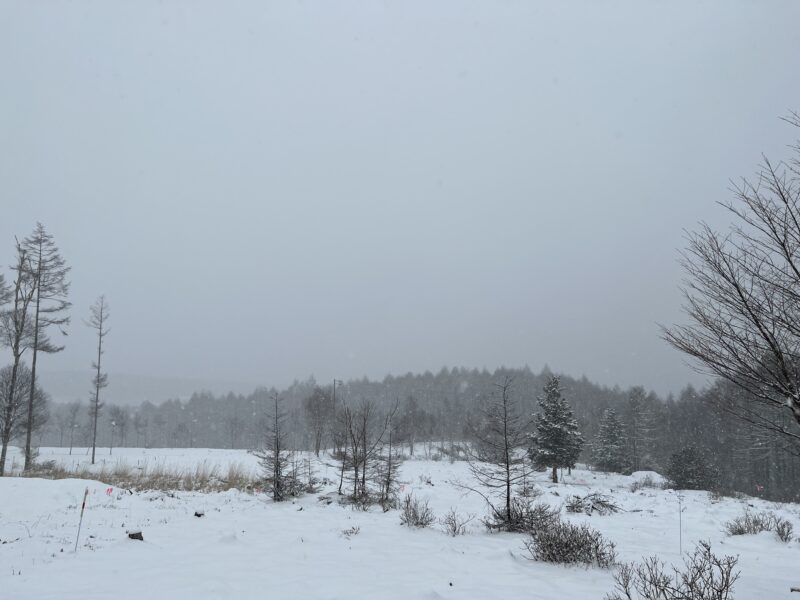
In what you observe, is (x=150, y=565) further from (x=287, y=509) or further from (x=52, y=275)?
(x=52, y=275)

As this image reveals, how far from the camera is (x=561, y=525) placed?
26.1 feet

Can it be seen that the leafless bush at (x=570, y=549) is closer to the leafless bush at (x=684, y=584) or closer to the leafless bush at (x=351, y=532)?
the leafless bush at (x=684, y=584)

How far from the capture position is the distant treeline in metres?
41.8

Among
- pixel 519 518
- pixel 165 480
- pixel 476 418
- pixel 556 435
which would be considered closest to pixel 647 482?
pixel 556 435

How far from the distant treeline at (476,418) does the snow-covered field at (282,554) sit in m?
2.82

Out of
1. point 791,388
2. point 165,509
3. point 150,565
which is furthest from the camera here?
point 165,509

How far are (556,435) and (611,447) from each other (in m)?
15.0

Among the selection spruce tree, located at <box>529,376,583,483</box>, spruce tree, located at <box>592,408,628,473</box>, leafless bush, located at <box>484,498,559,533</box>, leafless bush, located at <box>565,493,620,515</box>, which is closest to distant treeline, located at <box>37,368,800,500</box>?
spruce tree, located at <box>592,408,628,473</box>

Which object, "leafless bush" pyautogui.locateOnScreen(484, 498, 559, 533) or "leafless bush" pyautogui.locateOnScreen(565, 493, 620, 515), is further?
"leafless bush" pyautogui.locateOnScreen(565, 493, 620, 515)

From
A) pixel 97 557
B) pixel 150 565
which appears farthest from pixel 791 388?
pixel 97 557

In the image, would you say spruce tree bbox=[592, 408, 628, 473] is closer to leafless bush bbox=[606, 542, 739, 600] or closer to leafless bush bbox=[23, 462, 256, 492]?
leafless bush bbox=[23, 462, 256, 492]

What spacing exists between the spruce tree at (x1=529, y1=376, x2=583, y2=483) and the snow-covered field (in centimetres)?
1964

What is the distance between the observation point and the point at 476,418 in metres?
62.5

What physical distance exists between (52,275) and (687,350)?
27.8 metres
